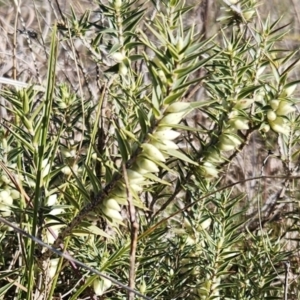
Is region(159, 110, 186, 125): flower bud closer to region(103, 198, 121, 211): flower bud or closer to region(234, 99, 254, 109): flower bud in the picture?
region(103, 198, 121, 211): flower bud

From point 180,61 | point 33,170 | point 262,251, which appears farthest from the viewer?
point 262,251

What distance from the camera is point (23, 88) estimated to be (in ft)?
3.36

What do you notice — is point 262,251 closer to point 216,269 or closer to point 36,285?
point 216,269

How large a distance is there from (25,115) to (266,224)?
28.4 inches

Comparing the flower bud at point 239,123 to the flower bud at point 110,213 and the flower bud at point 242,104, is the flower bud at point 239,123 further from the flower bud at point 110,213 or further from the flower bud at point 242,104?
the flower bud at point 110,213

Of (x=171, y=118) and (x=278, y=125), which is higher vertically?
(x=278, y=125)

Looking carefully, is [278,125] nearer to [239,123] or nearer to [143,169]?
[239,123]

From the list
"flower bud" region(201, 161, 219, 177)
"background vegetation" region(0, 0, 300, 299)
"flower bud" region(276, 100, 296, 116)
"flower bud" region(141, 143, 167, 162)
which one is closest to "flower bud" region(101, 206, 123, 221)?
"background vegetation" region(0, 0, 300, 299)

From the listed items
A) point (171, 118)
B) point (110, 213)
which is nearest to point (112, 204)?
point (110, 213)

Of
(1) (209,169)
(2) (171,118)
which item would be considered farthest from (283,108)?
(2) (171,118)

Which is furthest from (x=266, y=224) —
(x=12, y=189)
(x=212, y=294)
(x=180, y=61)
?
(x=180, y=61)

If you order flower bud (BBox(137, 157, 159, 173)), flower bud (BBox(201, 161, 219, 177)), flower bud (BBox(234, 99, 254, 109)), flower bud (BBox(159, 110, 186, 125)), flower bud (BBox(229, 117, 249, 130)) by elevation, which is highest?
flower bud (BBox(234, 99, 254, 109))

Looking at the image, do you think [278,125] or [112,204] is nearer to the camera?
[112,204]

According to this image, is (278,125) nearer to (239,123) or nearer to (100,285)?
(239,123)
